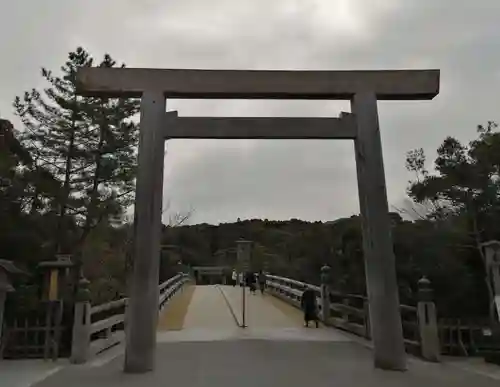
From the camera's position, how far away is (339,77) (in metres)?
9.33

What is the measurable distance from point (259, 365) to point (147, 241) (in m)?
2.93

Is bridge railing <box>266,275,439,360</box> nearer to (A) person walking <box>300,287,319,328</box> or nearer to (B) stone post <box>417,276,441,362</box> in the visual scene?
(B) stone post <box>417,276,441,362</box>

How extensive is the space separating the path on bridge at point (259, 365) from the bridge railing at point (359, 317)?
0.39 m

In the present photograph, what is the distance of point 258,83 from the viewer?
362 inches

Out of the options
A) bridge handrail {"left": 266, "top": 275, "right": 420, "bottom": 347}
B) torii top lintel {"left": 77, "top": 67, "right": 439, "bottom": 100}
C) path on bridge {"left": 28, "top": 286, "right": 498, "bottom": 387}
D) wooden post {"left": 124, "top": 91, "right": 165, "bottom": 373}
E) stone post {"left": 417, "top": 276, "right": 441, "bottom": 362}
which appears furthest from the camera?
bridge handrail {"left": 266, "top": 275, "right": 420, "bottom": 347}

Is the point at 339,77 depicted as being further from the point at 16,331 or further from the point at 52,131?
the point at 52,131

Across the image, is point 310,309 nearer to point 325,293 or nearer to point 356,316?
point 325,293

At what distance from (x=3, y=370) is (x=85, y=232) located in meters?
9.80

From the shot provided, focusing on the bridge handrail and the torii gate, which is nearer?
the torii gate

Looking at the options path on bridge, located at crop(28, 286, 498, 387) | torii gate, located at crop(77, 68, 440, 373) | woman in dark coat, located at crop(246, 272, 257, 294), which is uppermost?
torii gate, located at crop(77, 68, 440, 373)

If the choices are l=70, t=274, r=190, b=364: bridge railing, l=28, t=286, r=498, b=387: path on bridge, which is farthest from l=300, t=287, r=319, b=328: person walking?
l=70, t=274, r=190, b=364: bridge railing

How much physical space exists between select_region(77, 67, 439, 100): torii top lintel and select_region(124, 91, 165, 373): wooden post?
1.22 feet

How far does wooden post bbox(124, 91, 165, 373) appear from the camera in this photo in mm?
8016

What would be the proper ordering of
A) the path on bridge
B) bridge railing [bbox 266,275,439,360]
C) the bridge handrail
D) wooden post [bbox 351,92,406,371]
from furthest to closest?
the bridge handrail, bridge railing [bbox 266,275,439,360], wooden post [bbox 351,92,406,371], the path on bridge
